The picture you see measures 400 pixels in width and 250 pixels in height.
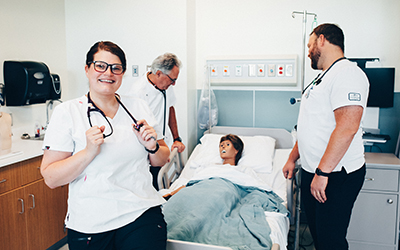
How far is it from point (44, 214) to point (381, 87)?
292 centimetres

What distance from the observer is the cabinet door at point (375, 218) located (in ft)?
8.27

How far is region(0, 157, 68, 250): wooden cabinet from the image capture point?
227cm

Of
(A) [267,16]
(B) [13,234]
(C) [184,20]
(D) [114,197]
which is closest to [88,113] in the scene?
(D) [114,197]

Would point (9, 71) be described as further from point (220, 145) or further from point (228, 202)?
point (228, 202)

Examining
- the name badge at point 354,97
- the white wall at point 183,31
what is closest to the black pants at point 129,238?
the name badge at point 354,97

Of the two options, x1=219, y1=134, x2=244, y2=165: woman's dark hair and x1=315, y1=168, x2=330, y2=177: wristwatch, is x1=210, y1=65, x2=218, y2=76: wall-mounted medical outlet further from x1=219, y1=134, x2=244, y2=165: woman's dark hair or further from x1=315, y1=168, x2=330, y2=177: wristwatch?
x1=315, y1=168, x2=330, y2=177: wristwatch

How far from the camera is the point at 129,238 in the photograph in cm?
129

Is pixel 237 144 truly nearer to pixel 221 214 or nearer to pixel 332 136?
pixel 221 214

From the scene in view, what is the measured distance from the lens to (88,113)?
1.30 metres

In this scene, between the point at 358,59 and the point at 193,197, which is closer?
the point at 193,197

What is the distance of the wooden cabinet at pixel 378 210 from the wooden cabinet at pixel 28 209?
235 centimetres

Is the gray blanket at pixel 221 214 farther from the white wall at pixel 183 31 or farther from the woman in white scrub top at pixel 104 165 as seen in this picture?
the white wall at pixel 183 31

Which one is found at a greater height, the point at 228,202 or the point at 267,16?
the point at 267,16

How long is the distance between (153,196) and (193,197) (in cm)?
66
